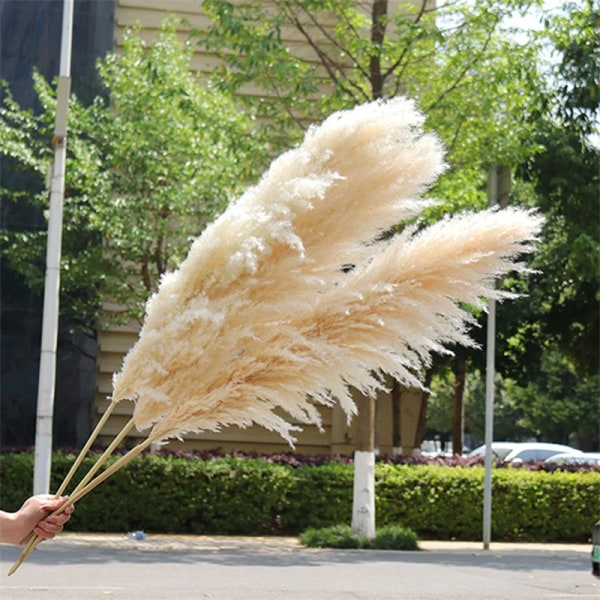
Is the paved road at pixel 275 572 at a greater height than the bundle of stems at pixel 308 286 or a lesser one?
lesser

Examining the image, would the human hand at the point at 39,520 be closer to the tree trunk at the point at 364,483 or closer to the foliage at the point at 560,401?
the tree trunk at the point at 364,483

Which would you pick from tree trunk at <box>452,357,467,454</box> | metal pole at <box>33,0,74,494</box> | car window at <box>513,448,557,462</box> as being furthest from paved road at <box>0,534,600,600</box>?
car window at <box>513,448,557,462</box>

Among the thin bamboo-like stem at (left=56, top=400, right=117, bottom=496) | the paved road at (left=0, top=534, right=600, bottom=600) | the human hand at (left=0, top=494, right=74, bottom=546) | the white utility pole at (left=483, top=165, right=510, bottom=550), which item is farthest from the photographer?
the white utility pole at (left=483, top=165, right=510, bottom=550)

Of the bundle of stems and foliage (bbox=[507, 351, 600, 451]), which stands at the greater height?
foliage (bbox=[507, 351, 600, 451])

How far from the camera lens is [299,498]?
1741 centimetres

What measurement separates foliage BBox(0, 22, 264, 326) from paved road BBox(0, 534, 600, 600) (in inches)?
173

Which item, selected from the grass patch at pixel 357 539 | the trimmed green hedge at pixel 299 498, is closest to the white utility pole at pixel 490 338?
the grass patch at pixel 357 539

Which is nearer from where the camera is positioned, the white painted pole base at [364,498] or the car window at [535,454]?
the white painted pole base at [364,498]

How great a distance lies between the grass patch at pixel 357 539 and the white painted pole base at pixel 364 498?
0.12m

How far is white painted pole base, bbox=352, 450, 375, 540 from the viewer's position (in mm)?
15773

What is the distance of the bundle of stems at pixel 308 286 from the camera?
233 cm

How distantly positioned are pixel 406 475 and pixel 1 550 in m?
6.75

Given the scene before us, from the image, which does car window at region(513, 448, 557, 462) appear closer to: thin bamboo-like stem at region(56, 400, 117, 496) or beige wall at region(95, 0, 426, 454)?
beige wall at region(95, 0, 426, 454)

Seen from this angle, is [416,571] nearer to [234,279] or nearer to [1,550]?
[1,550]
